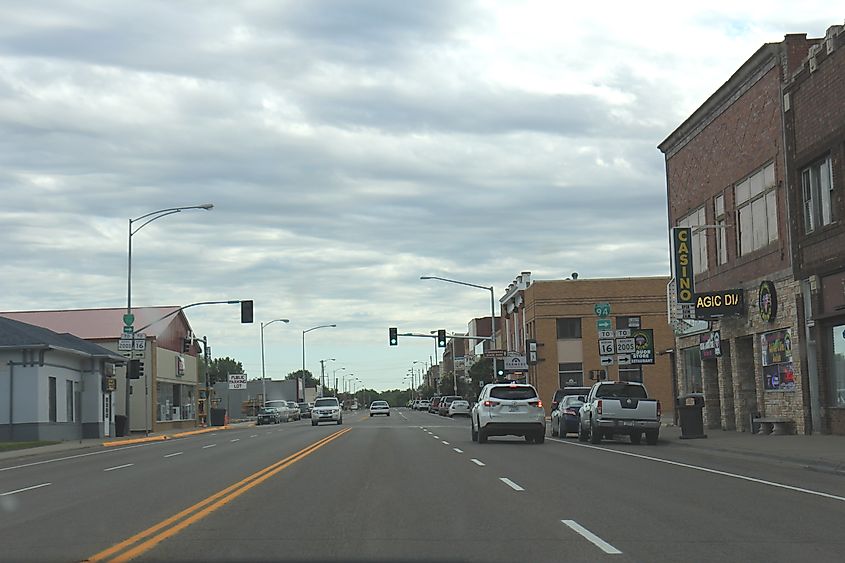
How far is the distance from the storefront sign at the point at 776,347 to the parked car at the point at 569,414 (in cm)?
644

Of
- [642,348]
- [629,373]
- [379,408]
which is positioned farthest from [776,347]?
[379,408]

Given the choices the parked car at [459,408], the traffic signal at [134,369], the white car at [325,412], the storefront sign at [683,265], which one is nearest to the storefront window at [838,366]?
the storefront sign at [683,265]

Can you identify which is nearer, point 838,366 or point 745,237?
point 838,366

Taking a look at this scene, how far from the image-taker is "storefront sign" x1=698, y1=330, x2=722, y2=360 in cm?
3794

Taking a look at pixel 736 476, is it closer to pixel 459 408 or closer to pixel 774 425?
pixel 774 425

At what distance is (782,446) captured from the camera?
26.4m

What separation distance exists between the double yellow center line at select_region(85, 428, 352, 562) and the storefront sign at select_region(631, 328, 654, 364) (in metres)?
23.0

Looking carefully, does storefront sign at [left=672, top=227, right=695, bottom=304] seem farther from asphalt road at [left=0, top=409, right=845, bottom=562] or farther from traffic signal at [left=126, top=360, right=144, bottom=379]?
traffic signal at [left=126, top=360, right=144, bottom=379]

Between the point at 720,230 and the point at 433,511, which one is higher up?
the point at 720,230

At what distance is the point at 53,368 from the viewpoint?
159 ft

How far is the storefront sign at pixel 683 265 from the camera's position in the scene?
Result: 3694 centimetres

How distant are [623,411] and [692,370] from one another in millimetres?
13931

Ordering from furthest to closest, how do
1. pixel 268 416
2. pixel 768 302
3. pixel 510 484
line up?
pixel 268 416, pixel 768 302, pixel 510 484

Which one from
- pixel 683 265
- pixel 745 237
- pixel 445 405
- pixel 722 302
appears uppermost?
pixel 745 237
